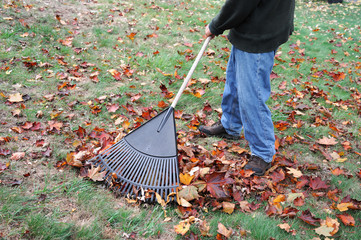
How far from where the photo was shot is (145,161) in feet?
6.13

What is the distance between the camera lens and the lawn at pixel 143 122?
5.24 ft

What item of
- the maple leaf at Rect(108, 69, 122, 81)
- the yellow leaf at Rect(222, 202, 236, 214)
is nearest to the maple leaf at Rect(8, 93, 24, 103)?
the maple leaf at Rect(108, 69, 122, 81)

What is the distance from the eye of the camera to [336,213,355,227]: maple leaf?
1664 millimetres

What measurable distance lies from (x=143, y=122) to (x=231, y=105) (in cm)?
88

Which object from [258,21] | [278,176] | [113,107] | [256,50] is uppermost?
[258,21]

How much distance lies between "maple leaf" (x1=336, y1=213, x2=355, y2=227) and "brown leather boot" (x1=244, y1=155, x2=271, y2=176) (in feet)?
1.86

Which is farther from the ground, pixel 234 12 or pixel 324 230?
pixel 234 12

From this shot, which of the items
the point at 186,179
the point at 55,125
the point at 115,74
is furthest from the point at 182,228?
the point at 115,74

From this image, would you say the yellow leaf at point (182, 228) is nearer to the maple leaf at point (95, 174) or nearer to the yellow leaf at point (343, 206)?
the maple leaf at point (95, 174)

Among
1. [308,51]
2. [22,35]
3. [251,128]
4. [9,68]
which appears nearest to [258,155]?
[251,128]

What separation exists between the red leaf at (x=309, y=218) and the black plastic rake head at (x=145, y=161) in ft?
2.79

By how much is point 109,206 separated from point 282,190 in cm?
127

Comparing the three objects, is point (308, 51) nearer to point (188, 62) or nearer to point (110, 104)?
point (188, 62)

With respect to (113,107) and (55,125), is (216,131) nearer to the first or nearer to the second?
(113,107)
